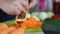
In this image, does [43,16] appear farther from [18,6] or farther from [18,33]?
[18,33]

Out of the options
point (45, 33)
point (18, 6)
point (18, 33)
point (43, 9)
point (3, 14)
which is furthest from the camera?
point (43, 9)

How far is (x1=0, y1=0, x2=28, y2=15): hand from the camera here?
613 mm

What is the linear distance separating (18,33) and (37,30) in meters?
0.16

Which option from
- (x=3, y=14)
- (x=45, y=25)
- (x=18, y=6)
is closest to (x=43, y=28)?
(x=45, y=25)

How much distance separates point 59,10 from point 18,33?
63 centimetres

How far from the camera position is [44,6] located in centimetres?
97

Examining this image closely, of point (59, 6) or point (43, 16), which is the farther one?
point (59, 6)

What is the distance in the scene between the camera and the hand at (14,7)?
2.01 ft

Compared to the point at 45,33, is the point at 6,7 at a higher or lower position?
higher

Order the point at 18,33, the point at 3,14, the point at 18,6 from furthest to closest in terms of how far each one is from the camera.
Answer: the point at 3,14 → the point at 18,6 → the point at 18,33

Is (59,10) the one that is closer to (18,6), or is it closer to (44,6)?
(44,6)

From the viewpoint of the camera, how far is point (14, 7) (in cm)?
68

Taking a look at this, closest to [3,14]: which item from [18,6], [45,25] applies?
[18,6]

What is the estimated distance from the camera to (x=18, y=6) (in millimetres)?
638
